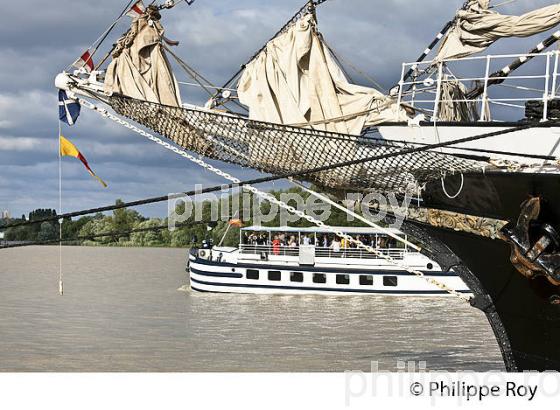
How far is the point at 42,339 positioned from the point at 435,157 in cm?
1212

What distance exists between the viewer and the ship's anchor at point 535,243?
8.55 m

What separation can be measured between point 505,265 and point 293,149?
8.81 ft

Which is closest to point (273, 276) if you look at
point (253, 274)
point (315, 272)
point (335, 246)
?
point (253, 274)

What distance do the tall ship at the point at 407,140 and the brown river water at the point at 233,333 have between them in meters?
5.22

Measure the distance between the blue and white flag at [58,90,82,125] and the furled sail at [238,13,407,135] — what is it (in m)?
2.01

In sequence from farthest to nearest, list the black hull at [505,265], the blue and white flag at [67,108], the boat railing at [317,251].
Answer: the boat railing at [317,251] < the blue and white flag at [67,108] < the black hull at [505,265]

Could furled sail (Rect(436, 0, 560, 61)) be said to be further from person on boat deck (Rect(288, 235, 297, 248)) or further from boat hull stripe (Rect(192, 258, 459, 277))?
person on boat deck (Rect(288, 235, 297, 248))

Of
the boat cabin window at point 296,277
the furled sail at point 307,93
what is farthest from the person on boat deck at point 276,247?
the furled sail at point 307,93

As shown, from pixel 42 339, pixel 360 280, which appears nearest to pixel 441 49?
pixel 42 339

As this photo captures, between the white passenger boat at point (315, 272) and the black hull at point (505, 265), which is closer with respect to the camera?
the black hull at point (505, 265)

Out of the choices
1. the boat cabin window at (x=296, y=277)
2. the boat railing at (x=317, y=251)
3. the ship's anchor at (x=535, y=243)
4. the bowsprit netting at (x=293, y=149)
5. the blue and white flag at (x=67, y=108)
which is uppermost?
the blue and white flag at (x=67, y=108)

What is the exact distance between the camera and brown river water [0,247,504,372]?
1598 cm

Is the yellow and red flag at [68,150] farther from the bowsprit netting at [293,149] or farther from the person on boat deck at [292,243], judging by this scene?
the person on boat deck at [292,243]
